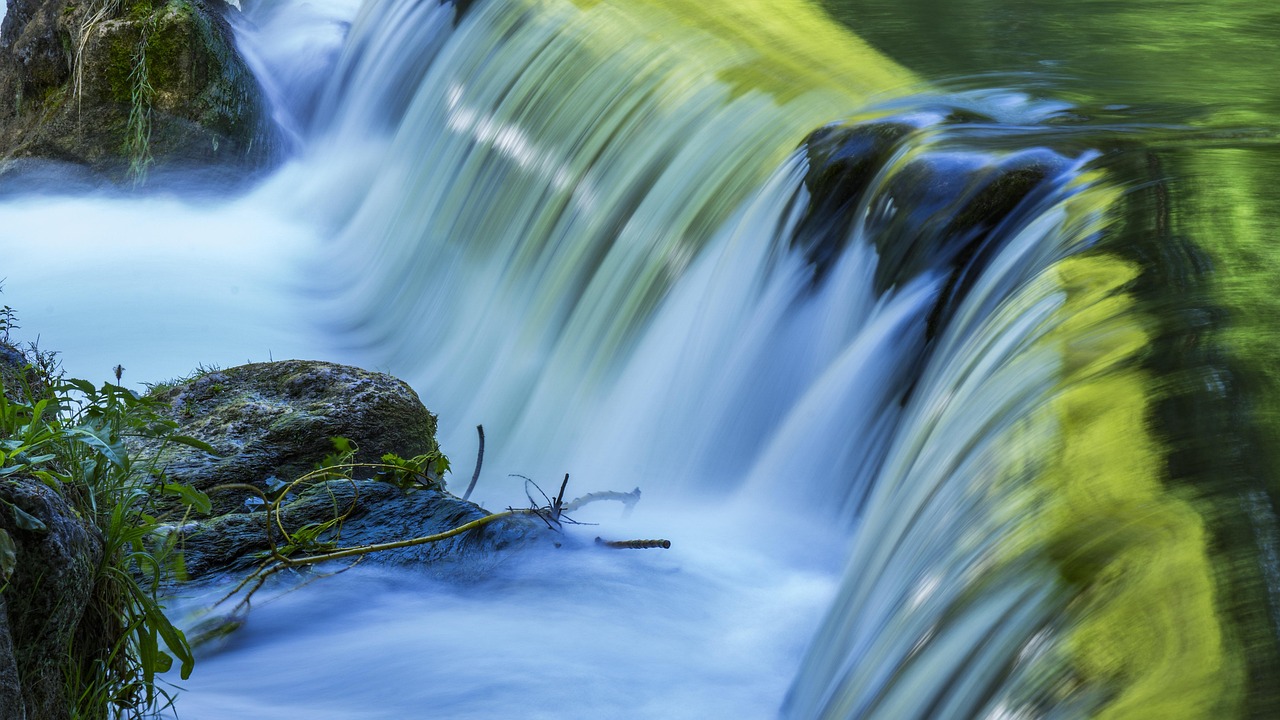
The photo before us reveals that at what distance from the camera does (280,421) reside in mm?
3820

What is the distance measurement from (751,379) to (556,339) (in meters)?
1.23

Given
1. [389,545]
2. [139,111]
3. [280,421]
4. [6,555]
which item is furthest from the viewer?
[139,111]

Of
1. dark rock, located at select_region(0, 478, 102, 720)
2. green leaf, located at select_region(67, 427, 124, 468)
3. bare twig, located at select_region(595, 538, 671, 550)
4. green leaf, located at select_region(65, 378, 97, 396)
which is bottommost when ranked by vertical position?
bare twig, located at select_region(595, 538, 671, 550)

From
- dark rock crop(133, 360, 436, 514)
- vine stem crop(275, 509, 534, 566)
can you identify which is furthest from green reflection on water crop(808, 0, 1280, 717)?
dark rock crop(133, 360, 436, 514)

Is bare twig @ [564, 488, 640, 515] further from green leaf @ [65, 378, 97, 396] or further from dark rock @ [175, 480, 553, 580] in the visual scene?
green leaf @ [65, 378, 97, 396]

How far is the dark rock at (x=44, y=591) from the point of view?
213cm

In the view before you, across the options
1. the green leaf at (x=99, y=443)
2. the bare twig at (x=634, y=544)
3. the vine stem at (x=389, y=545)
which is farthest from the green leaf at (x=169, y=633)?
the bare twig at (x=634, y=544)

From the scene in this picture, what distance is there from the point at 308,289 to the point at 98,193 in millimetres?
1618

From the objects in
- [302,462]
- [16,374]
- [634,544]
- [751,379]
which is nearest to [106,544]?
[16,374]

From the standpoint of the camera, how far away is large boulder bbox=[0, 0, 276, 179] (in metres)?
7.74

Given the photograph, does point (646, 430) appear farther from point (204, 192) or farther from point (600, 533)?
point (204, 192)

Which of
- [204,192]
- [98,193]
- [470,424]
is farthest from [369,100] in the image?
Result: [470,424]

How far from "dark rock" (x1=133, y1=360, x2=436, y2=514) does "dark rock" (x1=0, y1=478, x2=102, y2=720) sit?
4.14ft

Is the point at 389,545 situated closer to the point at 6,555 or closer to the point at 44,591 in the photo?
the point at 44,591
